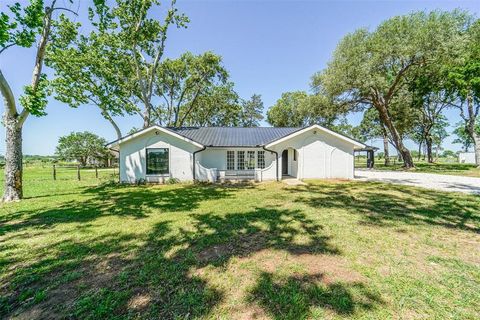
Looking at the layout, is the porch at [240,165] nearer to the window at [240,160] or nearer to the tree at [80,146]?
the window at [240,160]

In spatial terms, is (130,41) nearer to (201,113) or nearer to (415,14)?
(201,113)

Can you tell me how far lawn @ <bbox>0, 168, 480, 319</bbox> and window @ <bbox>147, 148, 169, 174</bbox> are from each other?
7471 mm

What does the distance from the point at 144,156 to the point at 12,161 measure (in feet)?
21.2

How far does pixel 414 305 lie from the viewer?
2816 millimetres

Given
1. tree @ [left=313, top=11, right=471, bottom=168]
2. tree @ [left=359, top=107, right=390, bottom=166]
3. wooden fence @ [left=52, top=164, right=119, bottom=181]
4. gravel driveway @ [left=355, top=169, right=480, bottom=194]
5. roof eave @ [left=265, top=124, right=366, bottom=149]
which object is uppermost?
tree @ [left=313, top=11, right=471, bottom=168]

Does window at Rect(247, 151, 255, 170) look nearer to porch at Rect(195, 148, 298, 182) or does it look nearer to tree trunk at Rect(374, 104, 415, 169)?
porch at Rect(195, 148, 298, 182)

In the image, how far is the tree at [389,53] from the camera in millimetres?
18047

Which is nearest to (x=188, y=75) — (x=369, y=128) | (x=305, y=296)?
(x=305, y=296)

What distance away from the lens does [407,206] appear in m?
7.89

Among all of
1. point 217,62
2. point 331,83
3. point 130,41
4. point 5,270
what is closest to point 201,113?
point 217,62

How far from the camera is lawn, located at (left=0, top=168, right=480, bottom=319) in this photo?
2824 mm

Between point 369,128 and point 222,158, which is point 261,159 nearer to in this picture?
point 222,158

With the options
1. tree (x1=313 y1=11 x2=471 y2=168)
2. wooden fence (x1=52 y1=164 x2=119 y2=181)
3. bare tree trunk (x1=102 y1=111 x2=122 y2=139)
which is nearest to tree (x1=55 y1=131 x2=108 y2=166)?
wooden fence (x1=52 y1=164 x2=119 y2=181)

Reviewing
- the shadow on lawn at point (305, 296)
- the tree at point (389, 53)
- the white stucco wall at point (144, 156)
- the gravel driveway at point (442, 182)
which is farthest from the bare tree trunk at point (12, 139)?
the tree at point (389, 53)
